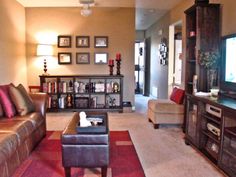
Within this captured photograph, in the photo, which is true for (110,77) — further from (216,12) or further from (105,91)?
(216,12)

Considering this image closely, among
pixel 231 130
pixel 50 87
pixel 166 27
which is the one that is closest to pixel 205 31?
pixel 231 130

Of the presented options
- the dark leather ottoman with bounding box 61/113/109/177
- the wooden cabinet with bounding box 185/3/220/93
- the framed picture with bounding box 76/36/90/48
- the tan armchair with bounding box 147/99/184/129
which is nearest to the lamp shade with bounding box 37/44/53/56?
the framed picture with bounding box 76/36/90/48

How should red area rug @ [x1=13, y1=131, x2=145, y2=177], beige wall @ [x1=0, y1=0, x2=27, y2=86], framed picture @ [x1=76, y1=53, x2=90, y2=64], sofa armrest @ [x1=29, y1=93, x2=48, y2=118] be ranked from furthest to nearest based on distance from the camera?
framed picture @ [x1=76, y1=53, x2=90, y2=64], beige wall @ [x1=0, y1=0, x2=27, y2=86], sofa armrest @ [x1=29, y1=93, x2=48, y2=118], red area rug @ [x1=13, y1=131, x2=145, y2=177]

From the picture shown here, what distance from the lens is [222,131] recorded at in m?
2.69

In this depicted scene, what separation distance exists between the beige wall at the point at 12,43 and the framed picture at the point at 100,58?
5.82 ft

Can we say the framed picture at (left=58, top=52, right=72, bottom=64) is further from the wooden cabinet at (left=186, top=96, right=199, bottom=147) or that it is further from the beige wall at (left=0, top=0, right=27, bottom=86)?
the wooden cabinet at (left=186, top=96, right=199, bottom=147)

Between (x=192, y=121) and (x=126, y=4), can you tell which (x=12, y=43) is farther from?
(x=192, y=121)

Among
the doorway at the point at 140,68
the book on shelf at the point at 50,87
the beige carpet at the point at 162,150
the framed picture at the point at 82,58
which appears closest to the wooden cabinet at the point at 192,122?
the beige carpet at the point at 162,150

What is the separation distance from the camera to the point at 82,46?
6.37 metres

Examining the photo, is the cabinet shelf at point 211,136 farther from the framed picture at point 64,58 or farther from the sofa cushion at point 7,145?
the framed picture at point 64,58

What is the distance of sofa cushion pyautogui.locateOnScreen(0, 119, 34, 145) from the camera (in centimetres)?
273

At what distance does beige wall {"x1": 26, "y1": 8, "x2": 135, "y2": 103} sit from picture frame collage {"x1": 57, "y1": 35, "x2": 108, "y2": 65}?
0.26ft

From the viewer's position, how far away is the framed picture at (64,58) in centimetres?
636

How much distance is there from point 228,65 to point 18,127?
8.81 ft
